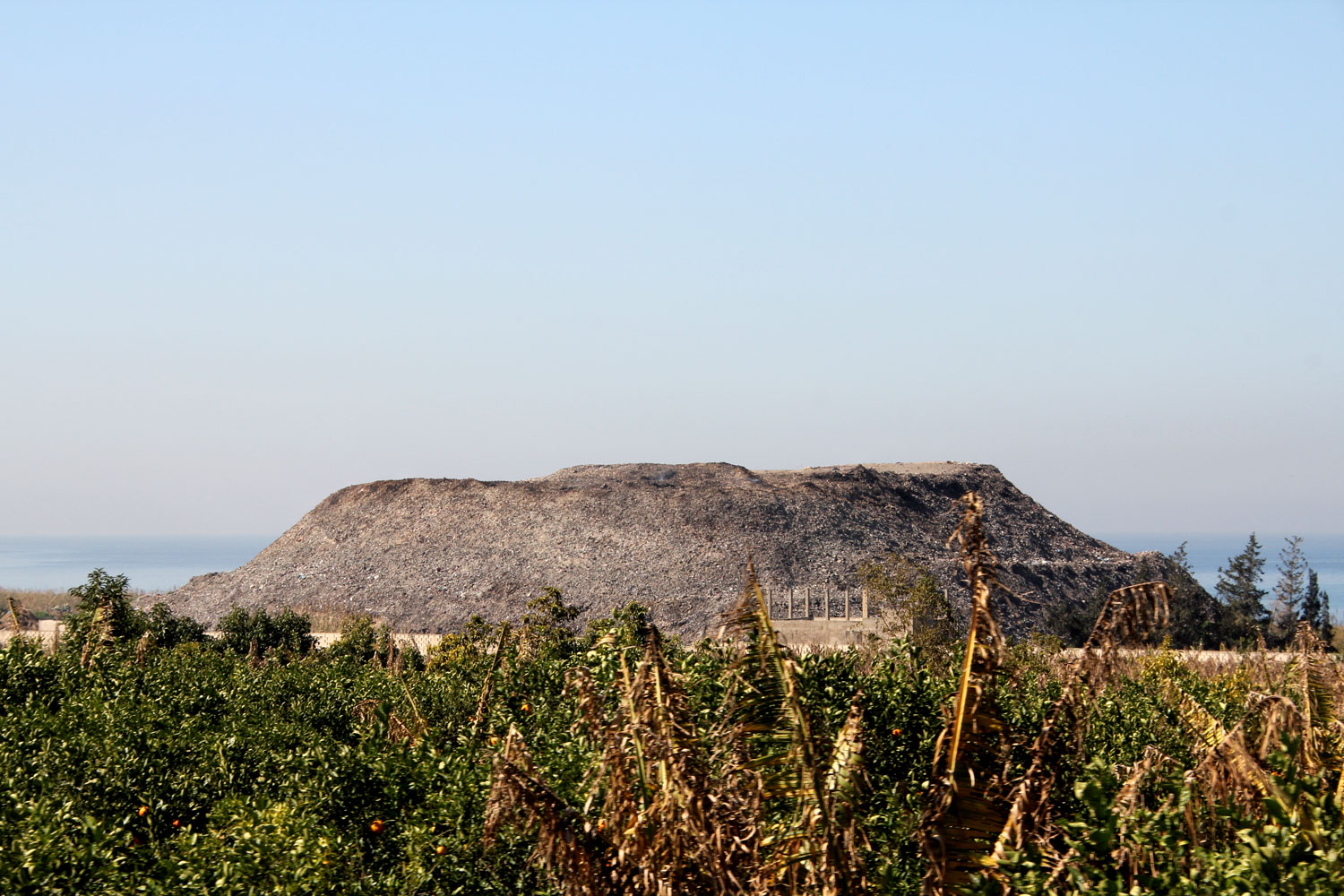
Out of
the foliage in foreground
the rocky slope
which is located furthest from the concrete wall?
the foliage in foreground

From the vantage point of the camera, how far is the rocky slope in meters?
28.7

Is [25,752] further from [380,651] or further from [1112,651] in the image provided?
[380,651]

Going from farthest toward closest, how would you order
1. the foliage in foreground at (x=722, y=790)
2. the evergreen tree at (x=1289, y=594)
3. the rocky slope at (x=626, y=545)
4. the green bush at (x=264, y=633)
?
the rocky slope at (x=626, y=545) → the evergreen tree at (x=1289, y=594) → the green bush at (x=264, y=633) → the foliage in foreground at (x=722, y=790)

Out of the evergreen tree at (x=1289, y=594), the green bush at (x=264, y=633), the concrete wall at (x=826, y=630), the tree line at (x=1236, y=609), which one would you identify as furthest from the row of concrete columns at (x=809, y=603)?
the green bush at (x=264, y=633)

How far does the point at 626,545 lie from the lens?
101 ft

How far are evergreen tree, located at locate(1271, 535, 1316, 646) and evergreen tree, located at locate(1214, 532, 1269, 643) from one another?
1.31 feet

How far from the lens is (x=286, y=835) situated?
4.18 m

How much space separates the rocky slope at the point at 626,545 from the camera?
2872 cm

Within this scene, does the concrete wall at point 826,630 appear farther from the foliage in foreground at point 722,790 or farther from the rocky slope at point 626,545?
the foliage in foreground at point 722,790

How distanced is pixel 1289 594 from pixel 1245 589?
3.99 feet

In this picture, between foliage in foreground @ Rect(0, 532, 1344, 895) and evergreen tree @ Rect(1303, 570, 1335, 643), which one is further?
evergreen tree @ Rect(1303, 570, 1335, 643)

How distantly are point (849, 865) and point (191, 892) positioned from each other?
2.30 metres

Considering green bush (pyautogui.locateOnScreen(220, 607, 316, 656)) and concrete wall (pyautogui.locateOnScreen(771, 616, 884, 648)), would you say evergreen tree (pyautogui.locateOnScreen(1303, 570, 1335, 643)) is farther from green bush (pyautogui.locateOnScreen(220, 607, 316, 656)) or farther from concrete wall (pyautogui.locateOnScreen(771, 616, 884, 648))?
green bush (pyautogui.locateOnScreen(220, 607, 316, 656))

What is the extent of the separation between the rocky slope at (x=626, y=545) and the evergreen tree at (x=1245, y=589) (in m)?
4.08
